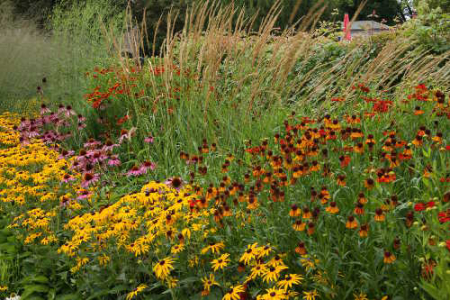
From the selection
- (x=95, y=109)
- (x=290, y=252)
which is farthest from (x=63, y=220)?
(x=95, y=109)

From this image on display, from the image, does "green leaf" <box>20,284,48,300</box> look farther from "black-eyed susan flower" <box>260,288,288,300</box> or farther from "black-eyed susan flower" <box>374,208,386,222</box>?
"black-eyed susan flower" <box>374,208,386,222</box>

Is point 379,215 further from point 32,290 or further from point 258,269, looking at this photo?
point 32,290

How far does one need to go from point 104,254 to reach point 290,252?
3.19 ft

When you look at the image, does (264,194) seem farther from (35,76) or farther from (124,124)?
(35,76)

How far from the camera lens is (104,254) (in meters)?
2.45

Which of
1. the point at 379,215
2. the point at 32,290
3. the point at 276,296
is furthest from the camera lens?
the point at 32,290

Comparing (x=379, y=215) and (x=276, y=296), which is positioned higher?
(x=379, y=215)

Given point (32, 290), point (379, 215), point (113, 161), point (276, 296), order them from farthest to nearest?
point (113, 161) → point (32, 290) → point (379, 215) → point (276, 296)

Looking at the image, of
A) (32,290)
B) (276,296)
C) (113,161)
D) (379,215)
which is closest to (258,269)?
(276,296)

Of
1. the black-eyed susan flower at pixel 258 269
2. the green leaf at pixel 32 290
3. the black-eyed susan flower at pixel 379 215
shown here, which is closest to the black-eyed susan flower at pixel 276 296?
the black-eyed susan flower at pixel 258 269

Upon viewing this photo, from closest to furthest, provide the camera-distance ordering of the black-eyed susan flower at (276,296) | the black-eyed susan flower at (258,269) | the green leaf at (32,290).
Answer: the black-eyed susan flower at (276,296)
the black-eyed susan flower at (258,269)
the green leaf at (32,290)

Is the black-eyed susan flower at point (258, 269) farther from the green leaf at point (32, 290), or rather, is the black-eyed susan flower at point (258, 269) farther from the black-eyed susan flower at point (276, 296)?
the green leaf at point (32, 290)

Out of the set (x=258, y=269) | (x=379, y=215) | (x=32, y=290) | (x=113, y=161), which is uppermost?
(x=379, y=215)

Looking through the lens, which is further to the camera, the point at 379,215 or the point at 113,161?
the point at 113,161
